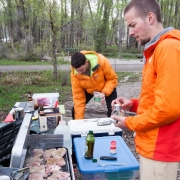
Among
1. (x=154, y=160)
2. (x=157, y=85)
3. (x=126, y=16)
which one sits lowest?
(x=154, y=160)

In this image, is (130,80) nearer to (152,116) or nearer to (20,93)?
(20,93)

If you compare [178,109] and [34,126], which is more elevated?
[178,109]

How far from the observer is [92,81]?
371cm

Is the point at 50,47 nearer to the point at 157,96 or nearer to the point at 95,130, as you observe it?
the point at 95,130

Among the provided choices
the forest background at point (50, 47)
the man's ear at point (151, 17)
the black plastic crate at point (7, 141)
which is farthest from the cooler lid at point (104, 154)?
the forest background at point (50, 47)

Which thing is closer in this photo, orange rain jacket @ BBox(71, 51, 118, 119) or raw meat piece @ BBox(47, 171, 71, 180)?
raw meat piece @ BBox(47, 171, 71, 180)

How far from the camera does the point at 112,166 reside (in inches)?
84.8

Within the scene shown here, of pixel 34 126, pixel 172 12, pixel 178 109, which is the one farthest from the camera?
pixel 172 12

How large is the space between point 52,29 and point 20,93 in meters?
2.91

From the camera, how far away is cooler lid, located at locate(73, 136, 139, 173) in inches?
83.6

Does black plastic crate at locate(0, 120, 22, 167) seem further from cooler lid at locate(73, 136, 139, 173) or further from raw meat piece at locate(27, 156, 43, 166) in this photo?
cooler lid at locate(73, 136, 139, 173)

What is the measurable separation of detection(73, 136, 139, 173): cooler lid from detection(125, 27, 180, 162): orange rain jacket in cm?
46

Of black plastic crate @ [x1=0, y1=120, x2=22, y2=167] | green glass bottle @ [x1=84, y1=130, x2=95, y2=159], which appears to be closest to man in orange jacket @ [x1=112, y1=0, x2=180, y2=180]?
green glass bottle @ [x1=84, y1=130, x2=95, y2=159]

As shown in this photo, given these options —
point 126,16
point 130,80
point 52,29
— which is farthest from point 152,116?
point 130,80
